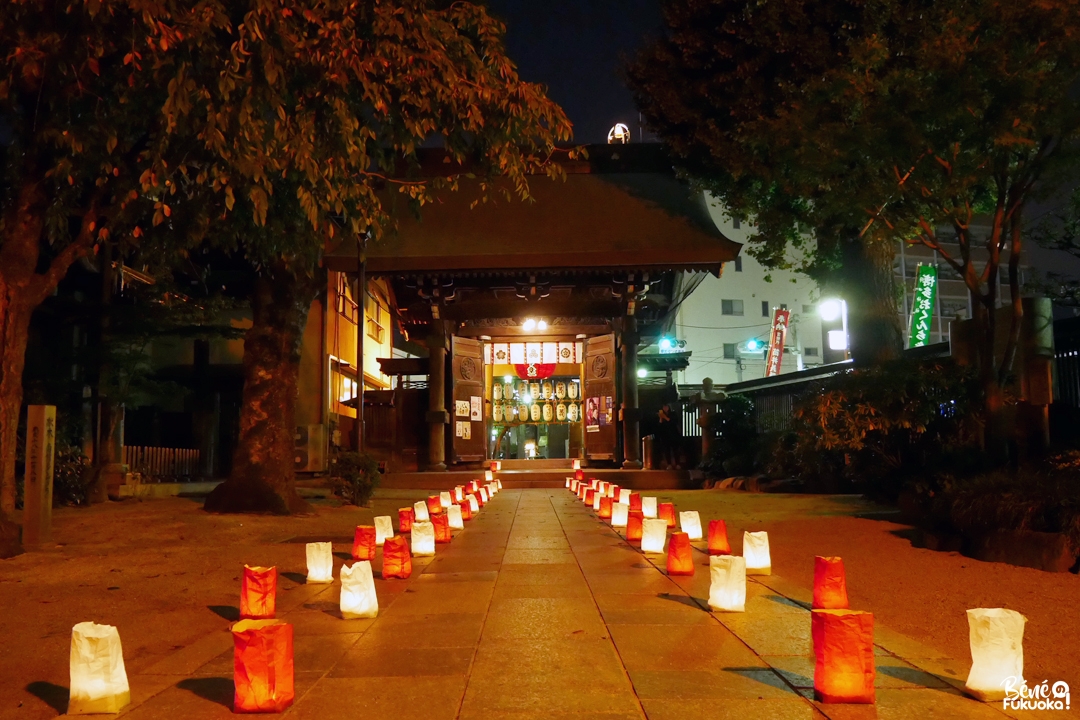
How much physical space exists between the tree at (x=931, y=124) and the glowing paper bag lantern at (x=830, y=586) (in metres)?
6.15

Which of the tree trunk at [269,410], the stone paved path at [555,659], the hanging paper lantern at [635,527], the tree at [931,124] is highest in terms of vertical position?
the tree at [931,124]

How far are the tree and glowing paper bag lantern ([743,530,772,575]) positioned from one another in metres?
4.76

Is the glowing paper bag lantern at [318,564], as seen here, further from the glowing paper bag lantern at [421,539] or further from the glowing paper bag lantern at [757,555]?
the glowing paper bag lantern at [757,555]

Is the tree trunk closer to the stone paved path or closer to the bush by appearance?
the bush

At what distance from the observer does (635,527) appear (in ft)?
38.3

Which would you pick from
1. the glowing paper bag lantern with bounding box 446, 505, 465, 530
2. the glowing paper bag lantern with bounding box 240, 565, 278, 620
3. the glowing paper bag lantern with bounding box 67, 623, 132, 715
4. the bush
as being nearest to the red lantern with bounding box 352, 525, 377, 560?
the glowing paper bag lantern with bounding box 240, 565, 278, 620

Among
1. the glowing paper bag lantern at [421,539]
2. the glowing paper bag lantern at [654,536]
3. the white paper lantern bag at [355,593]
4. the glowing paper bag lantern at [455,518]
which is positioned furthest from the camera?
the glowing paper bag lantern at [455,518]

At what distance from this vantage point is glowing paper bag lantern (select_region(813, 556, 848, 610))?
21.8 ft

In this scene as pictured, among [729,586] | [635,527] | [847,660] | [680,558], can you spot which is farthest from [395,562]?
[847,660]

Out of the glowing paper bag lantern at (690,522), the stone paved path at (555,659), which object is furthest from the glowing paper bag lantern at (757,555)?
the glowing paper bag lantern at (690,522)

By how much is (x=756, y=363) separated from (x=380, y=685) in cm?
5159

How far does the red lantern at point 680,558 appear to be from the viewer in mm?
8852

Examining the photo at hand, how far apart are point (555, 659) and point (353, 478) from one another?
12025 mm

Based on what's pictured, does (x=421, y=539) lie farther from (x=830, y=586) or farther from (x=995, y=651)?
(x=995, y=651)
